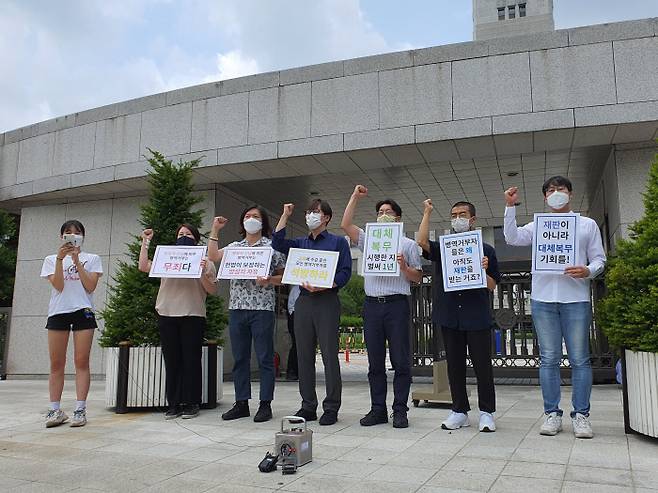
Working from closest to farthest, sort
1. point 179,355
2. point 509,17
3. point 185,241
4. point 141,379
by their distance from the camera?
point 179,355, point 185,241, point 141,379, point 509,17

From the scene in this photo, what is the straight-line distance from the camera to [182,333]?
5.64m

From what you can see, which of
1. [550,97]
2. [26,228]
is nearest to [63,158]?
[26,228]

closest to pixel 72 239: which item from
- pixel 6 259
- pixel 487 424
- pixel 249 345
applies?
pixel 249 345

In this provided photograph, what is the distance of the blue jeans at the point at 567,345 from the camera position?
432 cm

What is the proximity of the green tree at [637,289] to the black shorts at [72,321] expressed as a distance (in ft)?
15.2

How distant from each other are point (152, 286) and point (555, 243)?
438cm

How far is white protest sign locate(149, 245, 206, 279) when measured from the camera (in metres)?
5.52

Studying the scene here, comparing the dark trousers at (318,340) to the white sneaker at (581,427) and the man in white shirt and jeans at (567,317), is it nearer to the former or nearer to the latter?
the man in white shirt and jeans at (567,317)

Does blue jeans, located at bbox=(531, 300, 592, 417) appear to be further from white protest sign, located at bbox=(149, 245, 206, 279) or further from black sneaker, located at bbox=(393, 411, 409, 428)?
white protest sign, located at bbox=(149, 245, 206, 279)

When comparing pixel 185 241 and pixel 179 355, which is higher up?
pixel 185 241

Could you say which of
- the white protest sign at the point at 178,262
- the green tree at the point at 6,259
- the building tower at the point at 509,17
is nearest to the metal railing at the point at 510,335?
the white protest sign at the point at 178,262

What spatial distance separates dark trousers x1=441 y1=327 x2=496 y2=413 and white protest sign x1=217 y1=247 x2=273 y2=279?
175 cm

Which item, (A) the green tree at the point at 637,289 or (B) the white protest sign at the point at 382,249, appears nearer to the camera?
(A) the green tree at the point at 637,289

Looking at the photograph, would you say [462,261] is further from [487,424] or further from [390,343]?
[487,424]
